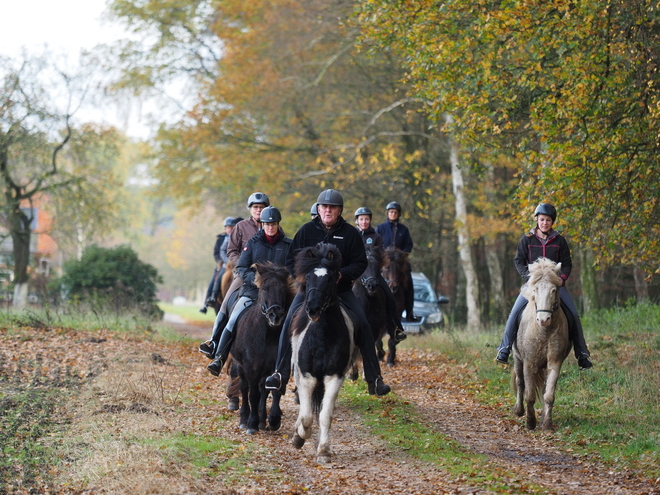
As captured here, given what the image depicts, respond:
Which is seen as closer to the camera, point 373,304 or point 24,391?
point 24,391

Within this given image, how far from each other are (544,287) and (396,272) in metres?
5.30

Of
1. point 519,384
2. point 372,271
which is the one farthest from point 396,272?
point 519,384

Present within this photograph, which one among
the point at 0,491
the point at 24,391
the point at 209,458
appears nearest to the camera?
the point at 0,491

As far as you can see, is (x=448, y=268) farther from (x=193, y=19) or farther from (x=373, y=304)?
(x=373, y=304)

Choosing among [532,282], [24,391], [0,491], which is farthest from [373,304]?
[0,491]

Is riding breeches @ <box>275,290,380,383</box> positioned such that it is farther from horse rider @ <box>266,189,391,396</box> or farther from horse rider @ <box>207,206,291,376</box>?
horse rider @ <box>207,206,291,376</box>

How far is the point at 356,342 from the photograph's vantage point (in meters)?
9.23

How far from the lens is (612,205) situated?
42.5 ft

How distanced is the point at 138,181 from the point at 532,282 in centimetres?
7587

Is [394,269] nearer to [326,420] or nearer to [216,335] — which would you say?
[216,335]

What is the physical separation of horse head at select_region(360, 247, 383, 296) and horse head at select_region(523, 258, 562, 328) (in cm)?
350

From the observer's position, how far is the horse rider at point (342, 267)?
912 centimetres

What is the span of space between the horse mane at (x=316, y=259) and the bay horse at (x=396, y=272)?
20.3ft

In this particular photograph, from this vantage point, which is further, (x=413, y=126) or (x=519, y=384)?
(x=413, y=126)
